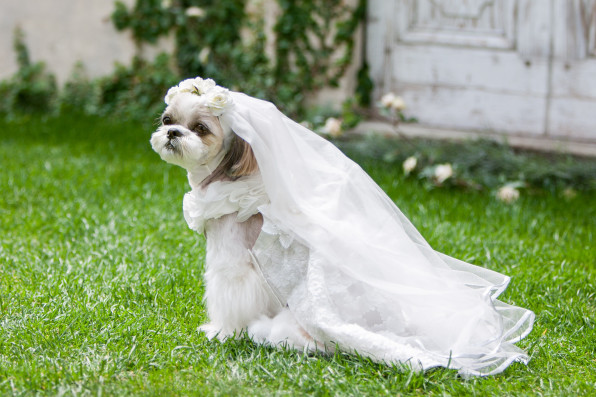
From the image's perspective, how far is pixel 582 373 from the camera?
2.72 meters

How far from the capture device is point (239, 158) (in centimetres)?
274

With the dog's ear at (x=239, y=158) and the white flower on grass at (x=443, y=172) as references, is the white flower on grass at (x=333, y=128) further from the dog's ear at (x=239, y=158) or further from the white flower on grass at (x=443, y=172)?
the dog's ear at (x=239, y=158)

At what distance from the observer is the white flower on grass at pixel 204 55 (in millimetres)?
6766

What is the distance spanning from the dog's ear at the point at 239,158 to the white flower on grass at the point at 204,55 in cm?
418

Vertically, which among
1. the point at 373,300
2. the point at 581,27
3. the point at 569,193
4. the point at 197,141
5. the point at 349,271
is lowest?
the point at 569,193

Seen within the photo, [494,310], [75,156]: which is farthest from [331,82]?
[494,310]

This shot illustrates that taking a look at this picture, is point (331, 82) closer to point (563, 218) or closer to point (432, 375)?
point (563, 218)

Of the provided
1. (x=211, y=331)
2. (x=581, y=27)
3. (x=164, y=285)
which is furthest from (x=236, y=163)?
(x=581, y=27)

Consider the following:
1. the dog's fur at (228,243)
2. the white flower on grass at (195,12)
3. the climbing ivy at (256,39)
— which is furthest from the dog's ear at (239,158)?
the white flower on grass at (195,12)

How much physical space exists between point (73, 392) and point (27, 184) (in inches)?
111

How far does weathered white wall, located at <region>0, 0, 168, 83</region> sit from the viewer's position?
7410mm

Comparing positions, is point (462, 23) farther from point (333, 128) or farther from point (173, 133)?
point (173, 133)

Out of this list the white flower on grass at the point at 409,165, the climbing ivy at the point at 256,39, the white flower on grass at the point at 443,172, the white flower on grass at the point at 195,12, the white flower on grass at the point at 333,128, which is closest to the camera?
the white flower on grass at the point at 443,172

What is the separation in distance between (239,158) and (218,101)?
0.74 ft
